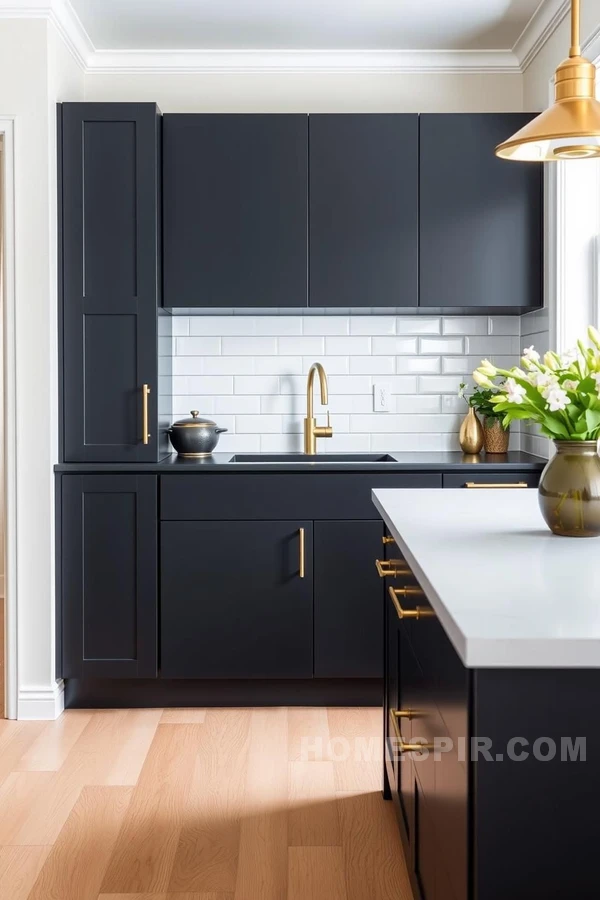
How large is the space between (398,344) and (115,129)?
1503 mm

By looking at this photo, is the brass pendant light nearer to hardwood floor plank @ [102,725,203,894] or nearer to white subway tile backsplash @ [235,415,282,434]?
hardwood floor plank @ [102,725,203,894]

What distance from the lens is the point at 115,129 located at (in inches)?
131

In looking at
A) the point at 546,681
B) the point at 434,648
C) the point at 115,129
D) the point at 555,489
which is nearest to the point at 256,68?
the point at 115,129

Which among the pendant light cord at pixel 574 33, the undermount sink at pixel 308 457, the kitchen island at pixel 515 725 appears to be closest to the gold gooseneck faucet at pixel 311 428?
the undermount sink at pixel 308 457

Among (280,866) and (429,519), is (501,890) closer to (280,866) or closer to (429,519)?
(429,519)

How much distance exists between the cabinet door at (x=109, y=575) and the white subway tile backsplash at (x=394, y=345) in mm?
1250

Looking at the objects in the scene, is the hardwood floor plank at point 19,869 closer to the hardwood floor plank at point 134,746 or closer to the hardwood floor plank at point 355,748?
the hardwood floor plank at point 134,746

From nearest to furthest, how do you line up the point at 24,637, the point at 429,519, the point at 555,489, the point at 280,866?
the point at 555,489 < the point at 429,519 < the point at 280,866 < the point at 24,637

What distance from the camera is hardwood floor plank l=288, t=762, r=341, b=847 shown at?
2357 mm

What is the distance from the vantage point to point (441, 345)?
3.95 metres

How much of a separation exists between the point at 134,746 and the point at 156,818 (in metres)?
0.56

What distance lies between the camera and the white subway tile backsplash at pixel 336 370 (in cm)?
392

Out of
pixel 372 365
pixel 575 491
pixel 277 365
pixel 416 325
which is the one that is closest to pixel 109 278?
pixel 277 365

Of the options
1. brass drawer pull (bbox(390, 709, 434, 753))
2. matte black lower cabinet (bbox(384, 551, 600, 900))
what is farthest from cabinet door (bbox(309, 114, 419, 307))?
matte black lower cabinet (bbox(384, 551, 600, 900))
